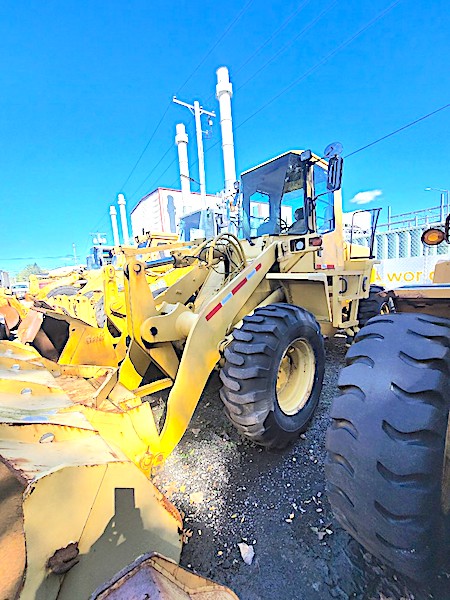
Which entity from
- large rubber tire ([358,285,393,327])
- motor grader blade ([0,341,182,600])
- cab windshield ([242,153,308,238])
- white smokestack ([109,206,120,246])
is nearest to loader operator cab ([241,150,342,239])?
cab windshield ([242,153,308,238])

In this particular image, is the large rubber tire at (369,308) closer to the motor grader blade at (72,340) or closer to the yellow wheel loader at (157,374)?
the yellow wheel loader at (157,374)

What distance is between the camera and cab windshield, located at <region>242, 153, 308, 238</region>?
4160mm

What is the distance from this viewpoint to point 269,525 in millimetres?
2143

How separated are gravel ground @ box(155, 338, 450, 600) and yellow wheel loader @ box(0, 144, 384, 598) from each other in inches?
13.1

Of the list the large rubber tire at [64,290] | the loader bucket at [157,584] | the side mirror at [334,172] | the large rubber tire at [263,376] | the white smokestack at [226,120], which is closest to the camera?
the loader bucket at [157,584]

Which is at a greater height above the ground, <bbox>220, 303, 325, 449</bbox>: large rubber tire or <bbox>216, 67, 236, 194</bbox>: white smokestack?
<bbox>216, 67, 236, 194</bbox>: white smokestack

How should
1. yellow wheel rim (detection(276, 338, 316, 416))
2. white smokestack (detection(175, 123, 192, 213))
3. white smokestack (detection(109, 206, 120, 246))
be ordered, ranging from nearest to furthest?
yellow wheel rim (detection(276, 338, 316, 416))
white smokestack (detection(175, 123, 192, 213))
white smokestack (detection(109, 206, 120, 246))

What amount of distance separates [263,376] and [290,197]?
8.88 ft

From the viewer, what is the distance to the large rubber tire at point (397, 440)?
3.87 feet

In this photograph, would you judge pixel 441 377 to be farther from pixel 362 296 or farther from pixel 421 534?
pixel 362 296

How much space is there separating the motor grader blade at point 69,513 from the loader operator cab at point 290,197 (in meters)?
3.57

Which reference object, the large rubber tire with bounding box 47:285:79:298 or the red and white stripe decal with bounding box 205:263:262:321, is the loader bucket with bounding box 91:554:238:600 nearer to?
the red and white stripe decal with bounding box 205:263:262:321

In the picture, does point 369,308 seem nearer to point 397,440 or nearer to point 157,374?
point 157,374

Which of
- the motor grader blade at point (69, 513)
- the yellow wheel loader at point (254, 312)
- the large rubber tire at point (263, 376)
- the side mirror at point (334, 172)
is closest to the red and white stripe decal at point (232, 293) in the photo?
the yellow wheel loader at point (254, 312)
